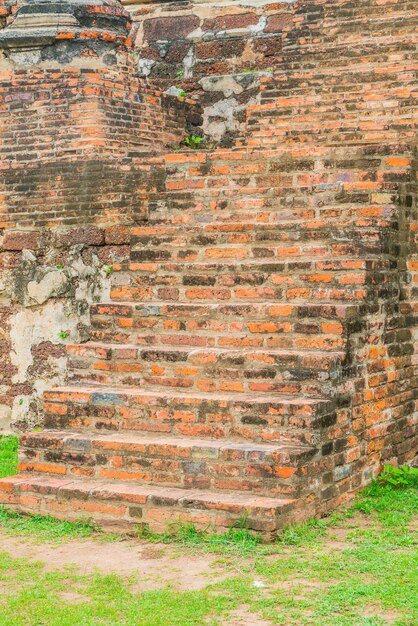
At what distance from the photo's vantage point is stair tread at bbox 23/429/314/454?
5461 mm

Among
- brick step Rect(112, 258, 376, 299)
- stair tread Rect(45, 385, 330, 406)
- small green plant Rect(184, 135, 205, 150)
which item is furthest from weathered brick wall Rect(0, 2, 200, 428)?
stair tread Rect(45, 385, 330, 406)

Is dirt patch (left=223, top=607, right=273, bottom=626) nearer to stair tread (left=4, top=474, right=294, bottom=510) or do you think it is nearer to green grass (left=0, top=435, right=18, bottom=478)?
stair tread (left=4, top=474, right=294, bottom=510)

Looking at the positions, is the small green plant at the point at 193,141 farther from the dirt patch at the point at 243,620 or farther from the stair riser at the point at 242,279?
the dirt patch at the point at 243,620

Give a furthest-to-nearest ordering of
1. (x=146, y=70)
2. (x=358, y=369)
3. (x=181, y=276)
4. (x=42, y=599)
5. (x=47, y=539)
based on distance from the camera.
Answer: (x=146, y=70) → (x=181, y=276) → (x=358, y=369) → (x=47, y=539) → (x=42, y=599)

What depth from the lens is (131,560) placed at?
4.99 m

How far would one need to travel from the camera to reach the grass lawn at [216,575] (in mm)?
4230

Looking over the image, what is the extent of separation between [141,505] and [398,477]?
1.58 m

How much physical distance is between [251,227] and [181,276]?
1.64 ft

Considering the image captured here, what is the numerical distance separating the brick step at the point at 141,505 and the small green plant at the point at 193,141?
5268 mm

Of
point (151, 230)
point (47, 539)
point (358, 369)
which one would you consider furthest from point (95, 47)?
point (47, 539)

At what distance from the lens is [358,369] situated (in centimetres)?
596

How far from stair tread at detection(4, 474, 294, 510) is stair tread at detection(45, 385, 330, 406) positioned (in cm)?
47

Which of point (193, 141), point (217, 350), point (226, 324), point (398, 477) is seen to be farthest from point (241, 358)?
point (193, 141)

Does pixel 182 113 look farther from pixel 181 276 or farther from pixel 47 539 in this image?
pixel 47 539
